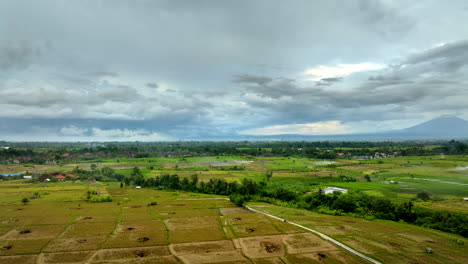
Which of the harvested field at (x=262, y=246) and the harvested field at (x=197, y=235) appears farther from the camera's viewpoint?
the harvested field at (x=197, y=235)

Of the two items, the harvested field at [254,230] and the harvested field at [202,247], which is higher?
the harvested field at [202,247]

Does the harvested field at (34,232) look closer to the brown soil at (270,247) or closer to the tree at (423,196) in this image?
the brown soil at (270,247)

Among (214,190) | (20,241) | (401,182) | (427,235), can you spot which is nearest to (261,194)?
(214,190)

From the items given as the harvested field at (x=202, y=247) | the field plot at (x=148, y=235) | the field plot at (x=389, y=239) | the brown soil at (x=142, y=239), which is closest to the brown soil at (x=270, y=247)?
the field plot at (x=148, y=235)

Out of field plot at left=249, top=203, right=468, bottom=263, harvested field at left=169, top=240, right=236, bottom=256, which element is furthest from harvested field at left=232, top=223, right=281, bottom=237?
harvested field at left=169, top=240, right=236, bottom=256

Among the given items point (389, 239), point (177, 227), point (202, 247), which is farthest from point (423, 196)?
point (177, 227)

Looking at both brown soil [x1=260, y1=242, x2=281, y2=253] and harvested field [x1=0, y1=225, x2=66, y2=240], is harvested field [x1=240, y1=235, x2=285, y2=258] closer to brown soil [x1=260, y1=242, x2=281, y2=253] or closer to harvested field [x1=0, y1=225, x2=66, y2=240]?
brown soil [x1=260, y1=242, x2=281, y2=253]
